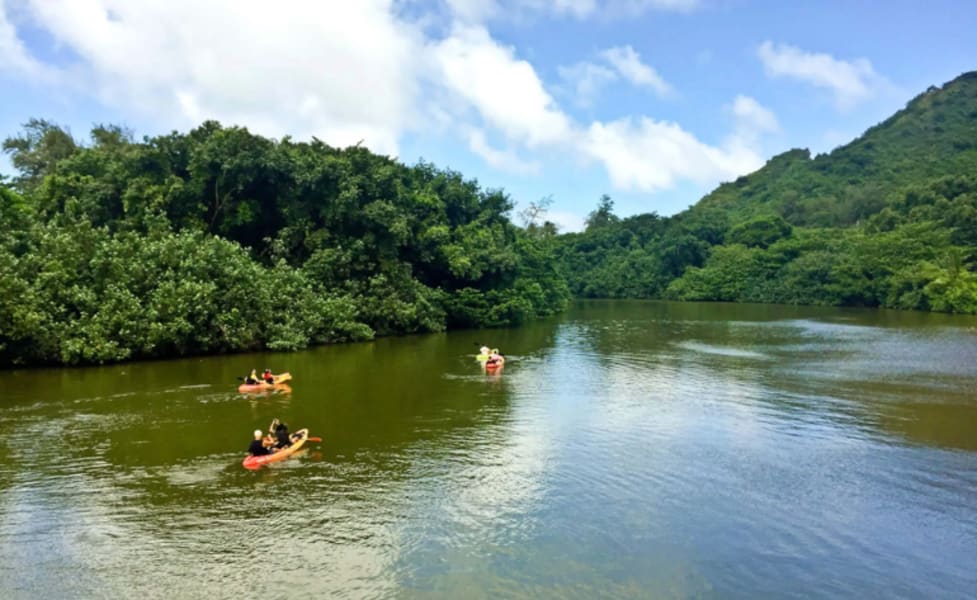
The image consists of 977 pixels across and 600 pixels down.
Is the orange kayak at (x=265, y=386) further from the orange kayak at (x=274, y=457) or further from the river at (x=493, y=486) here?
the orange kayak at (x=274, y=457)

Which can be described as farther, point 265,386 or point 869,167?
point 869,167

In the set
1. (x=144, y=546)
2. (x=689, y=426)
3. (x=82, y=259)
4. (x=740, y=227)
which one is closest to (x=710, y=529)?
(x=689, y=426)

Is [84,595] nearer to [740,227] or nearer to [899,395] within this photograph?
[899,395]

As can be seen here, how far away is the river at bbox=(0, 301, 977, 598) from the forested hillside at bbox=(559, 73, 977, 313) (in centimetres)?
5146

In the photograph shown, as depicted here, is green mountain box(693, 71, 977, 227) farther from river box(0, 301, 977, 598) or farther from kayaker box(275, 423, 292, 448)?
kayaker box(275, 423, 292, 448)

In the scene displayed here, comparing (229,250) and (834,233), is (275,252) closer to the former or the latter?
(229,250)

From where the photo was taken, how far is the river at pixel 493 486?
34.6ft

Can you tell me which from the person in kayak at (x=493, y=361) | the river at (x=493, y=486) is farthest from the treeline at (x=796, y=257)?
the person in kayak at (x=493, y=361)

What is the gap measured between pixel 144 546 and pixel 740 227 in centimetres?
A: 10299

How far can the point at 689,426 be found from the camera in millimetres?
19609

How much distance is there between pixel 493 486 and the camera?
47.5 ft

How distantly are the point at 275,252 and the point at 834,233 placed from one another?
82.9 m

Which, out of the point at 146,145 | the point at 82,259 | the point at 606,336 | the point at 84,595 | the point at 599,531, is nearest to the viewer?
the point at 84,595

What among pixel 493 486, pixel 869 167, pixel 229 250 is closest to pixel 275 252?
pixel 229 250
